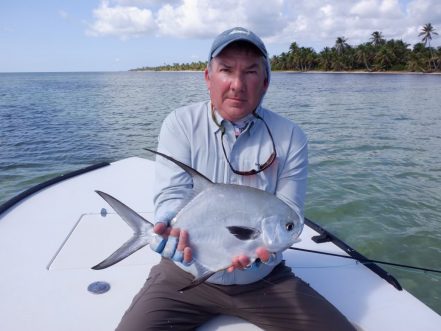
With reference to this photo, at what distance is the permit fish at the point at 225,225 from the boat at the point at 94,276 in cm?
81

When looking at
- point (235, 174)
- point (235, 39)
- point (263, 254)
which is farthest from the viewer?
point (235, 174)

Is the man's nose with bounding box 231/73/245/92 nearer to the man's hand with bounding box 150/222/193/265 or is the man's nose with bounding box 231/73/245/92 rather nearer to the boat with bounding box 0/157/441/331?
the man's hand with bounding box 150/222/193/265

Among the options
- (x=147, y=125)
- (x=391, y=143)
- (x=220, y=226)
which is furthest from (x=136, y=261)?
(x=147, y=125)

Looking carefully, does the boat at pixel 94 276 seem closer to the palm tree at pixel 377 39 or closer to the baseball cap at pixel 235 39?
the baseball cap at pixel 235 39

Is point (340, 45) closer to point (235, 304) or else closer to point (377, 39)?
point (377, 39)

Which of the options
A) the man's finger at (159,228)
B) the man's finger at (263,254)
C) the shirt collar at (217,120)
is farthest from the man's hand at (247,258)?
the shirt collar at (217,120)

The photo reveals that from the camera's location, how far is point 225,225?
1.93 meters

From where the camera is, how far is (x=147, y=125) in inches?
638

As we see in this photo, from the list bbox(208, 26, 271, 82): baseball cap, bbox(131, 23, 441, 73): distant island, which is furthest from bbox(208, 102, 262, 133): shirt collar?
bbox(131, 23, 441, 73): distant island

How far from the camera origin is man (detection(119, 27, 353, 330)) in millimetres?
2340

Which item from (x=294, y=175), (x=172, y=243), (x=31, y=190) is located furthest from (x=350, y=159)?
(x=172, y=243)

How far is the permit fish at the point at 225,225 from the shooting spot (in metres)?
1.90

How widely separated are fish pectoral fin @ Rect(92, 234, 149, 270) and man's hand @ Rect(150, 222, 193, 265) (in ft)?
0.22

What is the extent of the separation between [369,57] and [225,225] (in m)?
95.0
